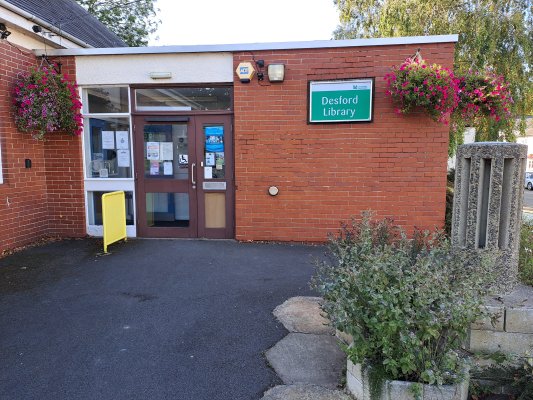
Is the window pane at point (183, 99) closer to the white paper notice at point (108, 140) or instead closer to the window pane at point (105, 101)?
the window pane at point (105, 101)

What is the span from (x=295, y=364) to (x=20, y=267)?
4286 millimetres

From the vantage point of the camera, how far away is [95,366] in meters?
2.80

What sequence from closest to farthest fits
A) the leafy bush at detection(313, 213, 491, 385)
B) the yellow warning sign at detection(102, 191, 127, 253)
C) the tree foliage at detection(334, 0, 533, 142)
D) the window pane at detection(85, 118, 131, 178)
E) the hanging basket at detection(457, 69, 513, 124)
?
the leafy bush at detection(313, 213, 491, 385) < the hanging basket at detection(457, 69, 513, 124) < the yellow warning sign at detection(102, 191, 127, 253) < the window pane at detection(85, 118, 131, 178) < the tree foliage at detection(334, 0, 533, 142)

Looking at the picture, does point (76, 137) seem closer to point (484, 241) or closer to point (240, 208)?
point (240, 208)

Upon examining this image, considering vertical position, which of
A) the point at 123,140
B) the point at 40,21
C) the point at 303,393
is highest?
the point at 40,21

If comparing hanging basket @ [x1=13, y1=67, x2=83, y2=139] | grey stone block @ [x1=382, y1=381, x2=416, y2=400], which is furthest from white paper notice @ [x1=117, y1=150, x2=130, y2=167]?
grey stone block @ [x1=382, y1=381, x2=416, y2=400]

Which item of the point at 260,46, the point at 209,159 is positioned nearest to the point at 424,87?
the point at 260,46

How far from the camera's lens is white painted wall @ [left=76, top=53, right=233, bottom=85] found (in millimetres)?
6371

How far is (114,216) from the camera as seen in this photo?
20.1 ft

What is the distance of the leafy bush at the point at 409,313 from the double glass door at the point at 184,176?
4475 mm

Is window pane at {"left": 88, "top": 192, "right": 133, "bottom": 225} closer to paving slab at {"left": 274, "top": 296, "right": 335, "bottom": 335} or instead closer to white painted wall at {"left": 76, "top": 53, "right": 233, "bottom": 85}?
white painted wall at {"left": 76, "top": 53, "right": 233, "bottom": 85}

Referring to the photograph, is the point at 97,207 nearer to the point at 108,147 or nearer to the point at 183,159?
the point at 108,147

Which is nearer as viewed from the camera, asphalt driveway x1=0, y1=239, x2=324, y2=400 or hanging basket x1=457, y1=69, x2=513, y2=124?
asphalt driveway x1=0, y1=239, x2=324, y2=400

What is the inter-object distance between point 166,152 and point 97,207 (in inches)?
65.6
